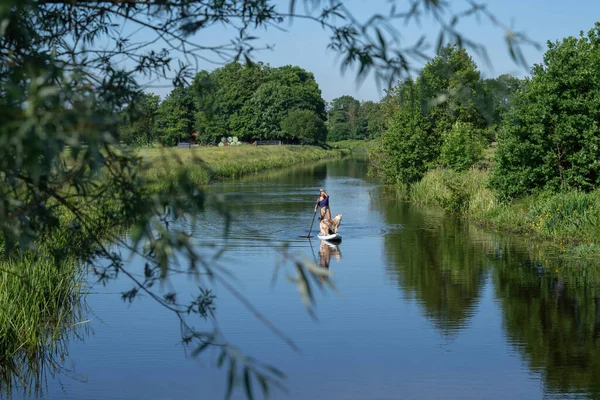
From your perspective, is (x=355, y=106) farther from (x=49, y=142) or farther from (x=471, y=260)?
(x=49, y=142)

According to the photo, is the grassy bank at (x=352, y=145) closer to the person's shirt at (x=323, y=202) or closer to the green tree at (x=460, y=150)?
the green tree at (x=460, y=150)

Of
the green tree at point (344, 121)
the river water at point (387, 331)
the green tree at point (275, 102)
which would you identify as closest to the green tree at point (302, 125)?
the green tree at point (275, 102)

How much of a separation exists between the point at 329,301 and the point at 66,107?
495 inches

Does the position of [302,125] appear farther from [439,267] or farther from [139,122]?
[139,122]

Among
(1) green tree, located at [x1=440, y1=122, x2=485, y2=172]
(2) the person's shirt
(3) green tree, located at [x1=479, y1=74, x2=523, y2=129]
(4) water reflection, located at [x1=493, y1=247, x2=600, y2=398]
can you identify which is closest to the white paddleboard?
(2) the person's shirt

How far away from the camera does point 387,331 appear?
14297mm

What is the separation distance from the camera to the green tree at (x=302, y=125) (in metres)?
107

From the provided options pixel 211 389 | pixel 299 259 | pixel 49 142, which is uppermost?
pixel 49 142

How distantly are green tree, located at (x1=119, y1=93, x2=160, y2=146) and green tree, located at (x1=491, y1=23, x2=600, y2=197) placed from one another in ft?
60.9

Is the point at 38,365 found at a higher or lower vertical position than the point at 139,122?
lower

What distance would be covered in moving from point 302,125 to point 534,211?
83.2 m

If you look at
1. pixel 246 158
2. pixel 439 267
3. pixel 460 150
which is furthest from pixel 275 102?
pixel 439 267

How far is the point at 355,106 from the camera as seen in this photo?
167m

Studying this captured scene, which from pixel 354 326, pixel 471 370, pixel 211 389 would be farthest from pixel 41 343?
pixel 471 370
